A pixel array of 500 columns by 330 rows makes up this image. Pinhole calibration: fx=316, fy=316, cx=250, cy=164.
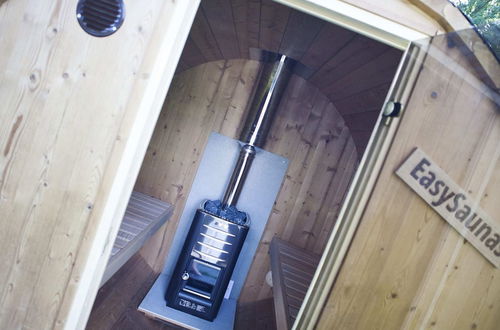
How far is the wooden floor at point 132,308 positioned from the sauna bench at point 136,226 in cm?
59

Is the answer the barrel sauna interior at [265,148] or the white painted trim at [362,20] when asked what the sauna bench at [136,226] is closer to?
the barrel sauna interior at [265,148]

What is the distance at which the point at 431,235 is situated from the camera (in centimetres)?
123

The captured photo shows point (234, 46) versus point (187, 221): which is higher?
point (234, 46)

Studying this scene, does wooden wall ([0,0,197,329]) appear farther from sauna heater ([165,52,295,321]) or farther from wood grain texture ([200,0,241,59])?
sauna heater ([165,52,295,321])

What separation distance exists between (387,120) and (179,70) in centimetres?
207

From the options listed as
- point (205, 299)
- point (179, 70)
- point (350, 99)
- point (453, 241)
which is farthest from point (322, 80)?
point (205, 299)

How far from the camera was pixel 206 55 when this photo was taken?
2.64 m

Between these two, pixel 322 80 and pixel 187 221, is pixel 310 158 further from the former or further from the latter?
pixel 187 221

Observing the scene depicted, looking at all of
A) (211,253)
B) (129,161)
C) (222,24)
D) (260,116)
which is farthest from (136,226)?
(222,24)

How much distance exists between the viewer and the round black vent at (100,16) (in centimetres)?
115

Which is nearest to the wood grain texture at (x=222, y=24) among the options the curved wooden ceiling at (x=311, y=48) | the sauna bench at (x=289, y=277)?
the curved wooden ceiling at (x=311, y=48)

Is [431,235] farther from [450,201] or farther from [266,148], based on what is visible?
[266,148]

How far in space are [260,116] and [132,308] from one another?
6.05 feet

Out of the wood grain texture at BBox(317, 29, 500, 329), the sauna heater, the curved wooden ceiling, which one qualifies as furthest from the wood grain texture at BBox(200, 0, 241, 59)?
the wood grain texture at BBox(317, 29, 500, 329)
